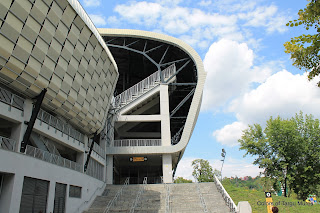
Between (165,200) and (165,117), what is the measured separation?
12.2 meters

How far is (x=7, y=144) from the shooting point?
14.1 metres

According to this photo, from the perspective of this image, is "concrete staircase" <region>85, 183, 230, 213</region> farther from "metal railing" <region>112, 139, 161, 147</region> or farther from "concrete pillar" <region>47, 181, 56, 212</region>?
"metal railing" <region>112, 139, 161, 147</region>

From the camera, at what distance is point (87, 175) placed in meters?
22.5

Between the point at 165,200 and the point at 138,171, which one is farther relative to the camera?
the point at 138,171

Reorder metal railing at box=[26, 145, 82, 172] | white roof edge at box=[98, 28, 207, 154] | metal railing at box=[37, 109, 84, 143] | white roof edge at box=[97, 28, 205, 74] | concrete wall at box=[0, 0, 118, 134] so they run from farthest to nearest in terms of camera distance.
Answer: white roof edge at box=[97, 28, 205, 74] < white roof edge at box=[98, 28, 207, 154] < metal railing at box=[37, 109, 84, 143] < metal railing at box=[26, 145, 82, 172] < concrete wall at box=[0, 0, 118, 134]

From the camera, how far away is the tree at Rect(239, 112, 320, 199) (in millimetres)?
30359

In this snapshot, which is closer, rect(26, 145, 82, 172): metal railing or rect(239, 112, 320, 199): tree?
rect(26, 145, 82, 172): metal railing

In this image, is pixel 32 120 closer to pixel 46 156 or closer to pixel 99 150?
pixel 46 156

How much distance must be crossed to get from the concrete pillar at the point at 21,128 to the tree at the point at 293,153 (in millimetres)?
25109

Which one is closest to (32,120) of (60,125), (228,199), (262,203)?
(60,125)

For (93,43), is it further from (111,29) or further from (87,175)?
(111,29)

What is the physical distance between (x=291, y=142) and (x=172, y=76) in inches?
615

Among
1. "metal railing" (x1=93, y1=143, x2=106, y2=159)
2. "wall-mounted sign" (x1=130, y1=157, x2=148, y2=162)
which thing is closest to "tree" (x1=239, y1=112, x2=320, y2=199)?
"wall-mounted sign" (x1=130, y1=157, x2=148, y2=162)

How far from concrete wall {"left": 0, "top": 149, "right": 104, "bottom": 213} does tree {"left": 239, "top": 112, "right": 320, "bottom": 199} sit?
68.9 ft
